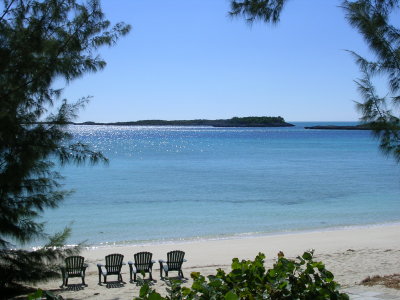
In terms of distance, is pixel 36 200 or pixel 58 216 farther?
pixel 58 216

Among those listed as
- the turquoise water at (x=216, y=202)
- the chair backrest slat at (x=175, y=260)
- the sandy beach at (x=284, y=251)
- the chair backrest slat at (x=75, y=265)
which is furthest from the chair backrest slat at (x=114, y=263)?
the turquoise water at (x=216, y=202)

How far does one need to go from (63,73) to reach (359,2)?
4.66 m

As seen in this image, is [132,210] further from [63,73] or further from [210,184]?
[63,73]

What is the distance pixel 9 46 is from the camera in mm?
7504

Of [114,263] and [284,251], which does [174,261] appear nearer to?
[114,263]

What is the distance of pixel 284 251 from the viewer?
15.1 metres

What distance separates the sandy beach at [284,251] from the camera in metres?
10.0

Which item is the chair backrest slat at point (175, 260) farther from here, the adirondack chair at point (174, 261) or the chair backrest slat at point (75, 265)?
the chair backrest slat at point (75, 265)

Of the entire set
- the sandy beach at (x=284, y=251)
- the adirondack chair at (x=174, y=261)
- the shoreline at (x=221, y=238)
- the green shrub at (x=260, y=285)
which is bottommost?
the shoreline at (x=221, y=238)

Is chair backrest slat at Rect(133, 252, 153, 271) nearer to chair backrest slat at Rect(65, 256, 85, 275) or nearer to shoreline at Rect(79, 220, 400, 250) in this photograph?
chair backrest slat at Rect(65, 256, 85, 275)

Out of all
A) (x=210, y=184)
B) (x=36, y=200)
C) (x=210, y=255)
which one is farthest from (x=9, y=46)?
(x=210, y=184)

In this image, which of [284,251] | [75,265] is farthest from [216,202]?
[75,265]

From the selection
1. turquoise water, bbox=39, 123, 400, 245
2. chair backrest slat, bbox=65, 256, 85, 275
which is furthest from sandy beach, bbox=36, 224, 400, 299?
turquoise water, bbox=39, 123, 400, 245

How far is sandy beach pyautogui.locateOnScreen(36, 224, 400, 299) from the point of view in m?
10.0
